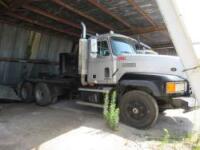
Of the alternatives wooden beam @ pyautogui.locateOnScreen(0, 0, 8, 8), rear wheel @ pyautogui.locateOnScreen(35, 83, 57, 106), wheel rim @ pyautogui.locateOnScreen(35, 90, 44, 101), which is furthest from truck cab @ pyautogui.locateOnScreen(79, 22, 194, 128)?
wooden beam @ pyautogui.locateOnScreen(0, 0, 8, 8)

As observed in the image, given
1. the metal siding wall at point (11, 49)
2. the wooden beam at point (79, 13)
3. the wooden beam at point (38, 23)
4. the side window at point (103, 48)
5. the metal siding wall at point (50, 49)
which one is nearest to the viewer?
the side window at point (103, 48)

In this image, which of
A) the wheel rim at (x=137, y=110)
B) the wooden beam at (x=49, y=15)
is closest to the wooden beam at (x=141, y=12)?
the wooden beam at (x=49, y=15)

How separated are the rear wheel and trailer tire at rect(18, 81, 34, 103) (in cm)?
50

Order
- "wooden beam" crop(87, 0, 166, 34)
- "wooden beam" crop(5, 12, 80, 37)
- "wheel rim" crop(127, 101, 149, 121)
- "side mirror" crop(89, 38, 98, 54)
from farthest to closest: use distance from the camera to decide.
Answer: "wooden beam" crop(5, 12, 80, 37)
"wooden beam" crop(87, 0, 166, 34)
"side mirror" crop(89, 38, 98, 54)
"wheel rim" crop(127, 101, 149, 121)

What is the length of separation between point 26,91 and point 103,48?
14.3 feet

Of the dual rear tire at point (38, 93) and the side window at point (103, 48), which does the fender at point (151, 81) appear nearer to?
the side window at point (103, 48)

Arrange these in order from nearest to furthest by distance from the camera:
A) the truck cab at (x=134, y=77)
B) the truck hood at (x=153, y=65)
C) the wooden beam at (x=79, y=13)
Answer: the truck cab at (x=134, y=77) < the truck hood at (x=153, y=65) < the wooden beam at (x=79, y=13)

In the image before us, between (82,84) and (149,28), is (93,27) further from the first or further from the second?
(82,84)

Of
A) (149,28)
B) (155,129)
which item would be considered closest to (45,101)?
(155,129)

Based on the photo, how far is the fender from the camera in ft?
17.2

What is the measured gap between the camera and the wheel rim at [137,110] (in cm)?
547

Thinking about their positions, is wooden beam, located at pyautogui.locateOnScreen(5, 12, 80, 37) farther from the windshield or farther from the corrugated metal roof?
the windshield

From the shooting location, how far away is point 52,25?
9828mm

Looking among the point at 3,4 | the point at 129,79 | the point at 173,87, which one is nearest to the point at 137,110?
the point at 129,79
